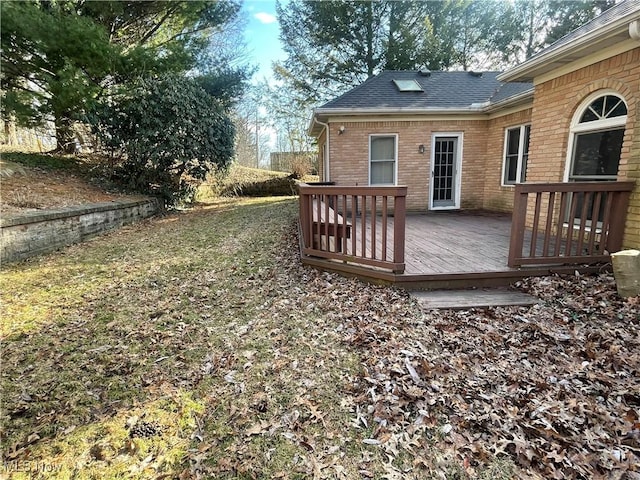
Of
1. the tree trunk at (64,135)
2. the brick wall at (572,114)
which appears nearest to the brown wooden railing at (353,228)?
the brick wall at (572,114)

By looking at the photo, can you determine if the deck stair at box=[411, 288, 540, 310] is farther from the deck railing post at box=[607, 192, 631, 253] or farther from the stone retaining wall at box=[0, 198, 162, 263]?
the stone retaining wall at box=[0, 198, 162, 263]

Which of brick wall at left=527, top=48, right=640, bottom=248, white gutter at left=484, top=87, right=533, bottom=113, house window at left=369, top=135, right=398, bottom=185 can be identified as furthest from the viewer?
house window at left=369, top=135, right=398, bottom=185

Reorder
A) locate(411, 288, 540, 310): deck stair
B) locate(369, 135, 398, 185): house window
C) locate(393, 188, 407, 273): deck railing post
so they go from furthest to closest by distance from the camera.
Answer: locate(369, 135, 398, 185): house window, locate(393, 188, 407, 273): deck railing post, locate(411, 288, 540, 310): deck stair

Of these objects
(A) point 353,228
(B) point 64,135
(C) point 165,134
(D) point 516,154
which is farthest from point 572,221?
(B) point 64,135

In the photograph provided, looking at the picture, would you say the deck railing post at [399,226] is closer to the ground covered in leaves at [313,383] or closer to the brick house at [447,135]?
the ground covered in leaves at [313,383]

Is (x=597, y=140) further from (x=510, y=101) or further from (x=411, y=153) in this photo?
(x=411, y=153)

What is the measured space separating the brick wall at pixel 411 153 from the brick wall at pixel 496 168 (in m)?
0.16

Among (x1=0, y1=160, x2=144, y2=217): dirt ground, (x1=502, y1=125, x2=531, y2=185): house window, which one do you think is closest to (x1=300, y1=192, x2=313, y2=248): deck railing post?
(x1=0, y1=160, x2=144, y2=217): dirt ground

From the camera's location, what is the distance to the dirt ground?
244 inches

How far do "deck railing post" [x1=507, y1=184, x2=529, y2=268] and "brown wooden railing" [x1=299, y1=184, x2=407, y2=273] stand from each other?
1.36 metres

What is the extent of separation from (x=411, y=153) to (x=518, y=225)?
5.79 metres

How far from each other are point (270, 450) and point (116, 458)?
0.85 meters

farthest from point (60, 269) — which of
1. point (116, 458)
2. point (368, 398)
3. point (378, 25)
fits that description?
point (378, 25)

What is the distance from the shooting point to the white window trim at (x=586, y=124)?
468 cm
